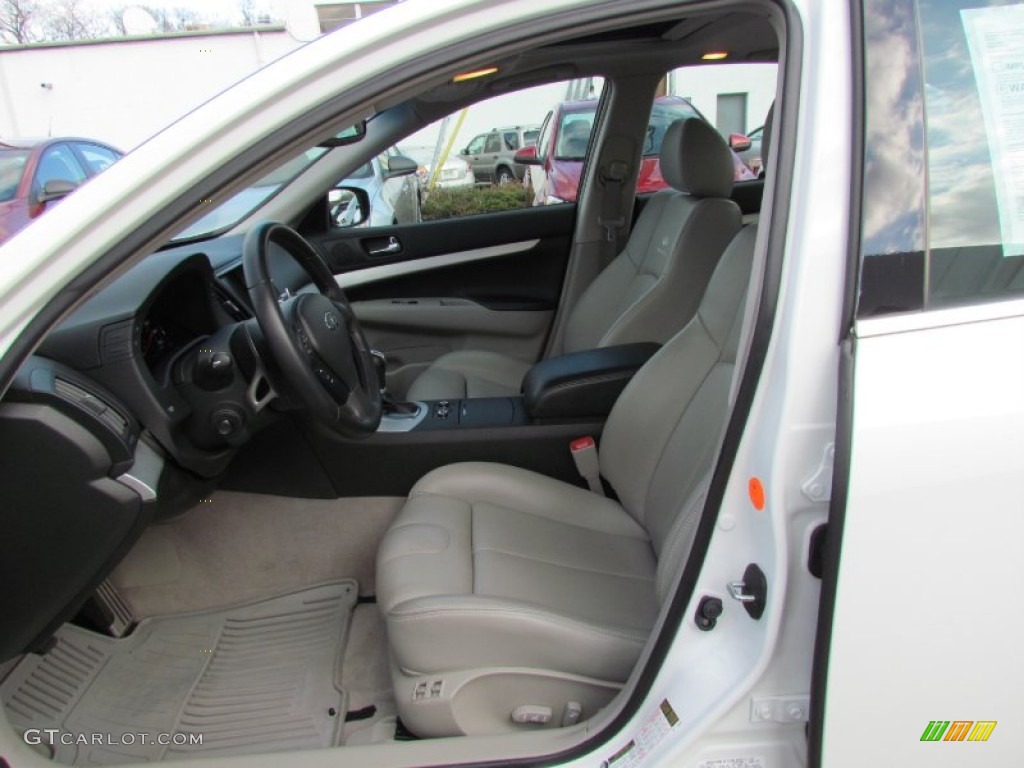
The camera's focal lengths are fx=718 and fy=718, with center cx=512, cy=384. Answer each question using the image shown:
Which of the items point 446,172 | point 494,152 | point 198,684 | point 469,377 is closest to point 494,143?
point 494,152

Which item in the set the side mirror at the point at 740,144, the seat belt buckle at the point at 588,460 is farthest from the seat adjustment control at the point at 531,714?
the side mirror at the point at 740,144

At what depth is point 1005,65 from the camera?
84 centimetres

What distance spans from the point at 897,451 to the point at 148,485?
1.10 meters

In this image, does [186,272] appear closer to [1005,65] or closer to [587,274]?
[1005,65]

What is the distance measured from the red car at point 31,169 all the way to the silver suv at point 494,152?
421 centimetres

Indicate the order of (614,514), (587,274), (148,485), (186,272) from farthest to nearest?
1. (587,274)
2. (614,514)
3. (186,272)
4. (148,485)

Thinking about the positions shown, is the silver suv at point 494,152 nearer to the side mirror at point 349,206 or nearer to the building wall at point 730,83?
the building wall at point 730,83

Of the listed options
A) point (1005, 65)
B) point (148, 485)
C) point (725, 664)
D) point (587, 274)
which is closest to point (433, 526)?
point (148, 485)

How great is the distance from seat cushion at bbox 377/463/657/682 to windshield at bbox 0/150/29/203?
4435mm

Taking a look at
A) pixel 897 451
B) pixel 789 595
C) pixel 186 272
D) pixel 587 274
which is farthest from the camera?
pixel 587 274

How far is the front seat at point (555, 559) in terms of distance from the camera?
1232mm

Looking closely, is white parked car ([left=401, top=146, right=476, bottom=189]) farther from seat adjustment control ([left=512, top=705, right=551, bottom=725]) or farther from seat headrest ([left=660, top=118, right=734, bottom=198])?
seat adjustment control ([left=512, top=705, right=551, bottom=725])

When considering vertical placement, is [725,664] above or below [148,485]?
below

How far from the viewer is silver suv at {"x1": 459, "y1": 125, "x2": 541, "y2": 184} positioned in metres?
8.44
